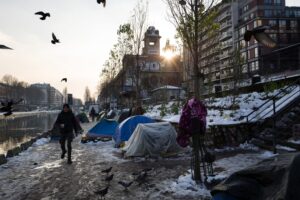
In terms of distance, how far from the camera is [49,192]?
7906mm

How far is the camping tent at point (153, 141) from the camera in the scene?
12484 mm

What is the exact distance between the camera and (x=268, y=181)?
3.06m

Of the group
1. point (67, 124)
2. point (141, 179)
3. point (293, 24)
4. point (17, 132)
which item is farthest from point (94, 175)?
point (293, 24)

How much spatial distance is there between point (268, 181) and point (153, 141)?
31.6 ft

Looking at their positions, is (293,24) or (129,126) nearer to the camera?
(129,126)

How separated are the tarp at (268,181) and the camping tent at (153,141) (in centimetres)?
900

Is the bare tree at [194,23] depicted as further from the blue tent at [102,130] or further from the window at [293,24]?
the window at [293,24]

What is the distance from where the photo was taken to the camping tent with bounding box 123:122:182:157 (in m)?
12.5

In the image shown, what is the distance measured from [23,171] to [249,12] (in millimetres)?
68573

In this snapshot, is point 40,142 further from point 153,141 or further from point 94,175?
point 94,175

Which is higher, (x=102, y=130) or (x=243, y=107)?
(x=243, y=107)

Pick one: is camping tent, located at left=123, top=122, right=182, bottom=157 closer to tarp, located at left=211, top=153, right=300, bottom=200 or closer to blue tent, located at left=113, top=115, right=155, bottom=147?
blue tent, located at left=113, top=115, right=155, bottom=147

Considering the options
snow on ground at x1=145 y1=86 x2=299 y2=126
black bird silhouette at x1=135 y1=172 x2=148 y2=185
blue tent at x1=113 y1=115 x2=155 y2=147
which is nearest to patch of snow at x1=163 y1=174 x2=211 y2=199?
black bird silhouette at x1=135 y1=172 x2=148 y2=185

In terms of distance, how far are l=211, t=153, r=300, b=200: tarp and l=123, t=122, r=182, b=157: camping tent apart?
900 centimetres
